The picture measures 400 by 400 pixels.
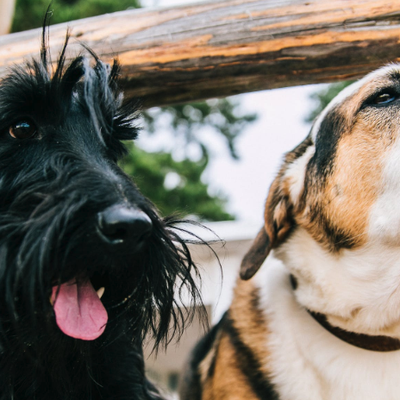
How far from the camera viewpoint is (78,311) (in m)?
1.62

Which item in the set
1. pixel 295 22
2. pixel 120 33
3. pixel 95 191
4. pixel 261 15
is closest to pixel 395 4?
pixel 295 22

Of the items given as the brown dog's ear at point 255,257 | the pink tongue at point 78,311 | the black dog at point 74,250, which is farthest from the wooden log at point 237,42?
the pink tongue at point 78,311

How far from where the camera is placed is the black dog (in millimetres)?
Result: 1512

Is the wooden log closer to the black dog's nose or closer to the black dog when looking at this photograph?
the black dog

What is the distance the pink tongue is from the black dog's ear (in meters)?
0.99

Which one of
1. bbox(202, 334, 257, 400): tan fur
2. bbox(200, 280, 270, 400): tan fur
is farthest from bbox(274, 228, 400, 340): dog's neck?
bbox(202, 334, 257, 400): tan fur

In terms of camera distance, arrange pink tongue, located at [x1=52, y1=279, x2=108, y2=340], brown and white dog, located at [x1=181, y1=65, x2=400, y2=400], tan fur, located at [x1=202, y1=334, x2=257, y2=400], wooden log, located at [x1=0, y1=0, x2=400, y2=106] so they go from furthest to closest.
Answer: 1. wooden log, located at [x1=0, y1=0, x2=400, y2=106]
2. tan fur, located at [x1=202, y1=334, x2=257, y2=400]
3. brown and white dog, located at [x1=181, y1=65, x2=400, y2=400]
4. pink tongue, located at [x1=52, y1=279, x2=108, y2=340]

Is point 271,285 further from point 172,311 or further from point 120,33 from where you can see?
point 120,33

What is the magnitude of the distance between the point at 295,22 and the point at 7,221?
1.81 metres

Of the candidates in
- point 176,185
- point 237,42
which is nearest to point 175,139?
point 176,185

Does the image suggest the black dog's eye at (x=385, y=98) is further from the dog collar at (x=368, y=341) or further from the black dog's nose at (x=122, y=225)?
the black dog's nose at (x=122, y=225)

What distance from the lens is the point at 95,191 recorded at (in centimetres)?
157

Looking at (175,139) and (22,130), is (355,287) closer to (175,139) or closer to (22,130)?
(22,130)

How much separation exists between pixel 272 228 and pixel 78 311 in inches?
48.6
